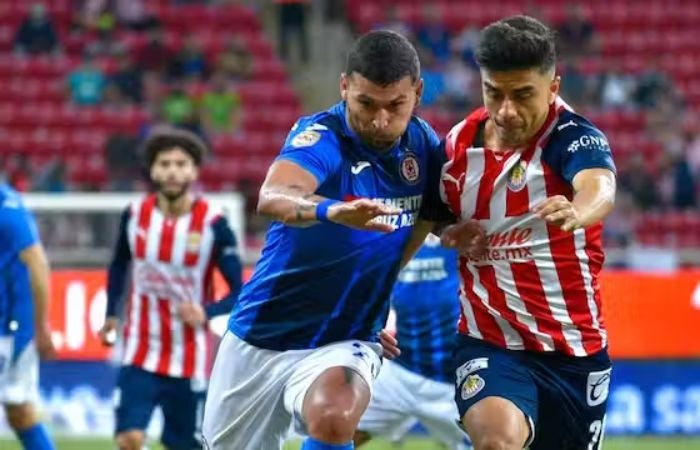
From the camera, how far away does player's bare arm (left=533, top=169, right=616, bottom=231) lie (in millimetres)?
5262

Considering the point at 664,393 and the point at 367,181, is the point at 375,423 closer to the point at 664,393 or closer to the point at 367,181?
the point at 367,181

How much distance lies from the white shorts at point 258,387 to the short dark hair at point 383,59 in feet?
3.35

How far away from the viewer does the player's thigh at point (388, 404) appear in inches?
343

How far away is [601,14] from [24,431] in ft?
51.3

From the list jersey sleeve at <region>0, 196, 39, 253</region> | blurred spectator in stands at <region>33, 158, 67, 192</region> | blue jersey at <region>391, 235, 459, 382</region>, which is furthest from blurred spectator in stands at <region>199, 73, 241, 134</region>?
jersey sleeve at <region>0, 196, 39, 253</region>

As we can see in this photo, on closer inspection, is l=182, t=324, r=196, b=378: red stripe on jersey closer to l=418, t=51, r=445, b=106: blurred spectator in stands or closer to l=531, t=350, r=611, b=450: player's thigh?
l=531, t=350, r=611, b=450: player's thigh

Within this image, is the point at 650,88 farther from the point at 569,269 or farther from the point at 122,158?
the point at 569,269

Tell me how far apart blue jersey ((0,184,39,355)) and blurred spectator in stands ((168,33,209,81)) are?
1194 centimetres

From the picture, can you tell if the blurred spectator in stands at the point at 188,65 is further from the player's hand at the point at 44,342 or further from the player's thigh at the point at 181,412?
the player's hand at the point at 44,342

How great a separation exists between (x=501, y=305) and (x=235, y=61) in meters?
15.1

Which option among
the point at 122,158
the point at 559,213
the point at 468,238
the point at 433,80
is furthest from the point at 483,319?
the point at 433,80

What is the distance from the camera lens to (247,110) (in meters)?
20.8

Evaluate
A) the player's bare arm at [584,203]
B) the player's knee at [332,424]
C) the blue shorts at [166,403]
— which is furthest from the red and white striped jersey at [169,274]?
the player's bare arm at [584,203]

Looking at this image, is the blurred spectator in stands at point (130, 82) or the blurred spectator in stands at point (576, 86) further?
the blurred spectator in stands at point (576, 86)
